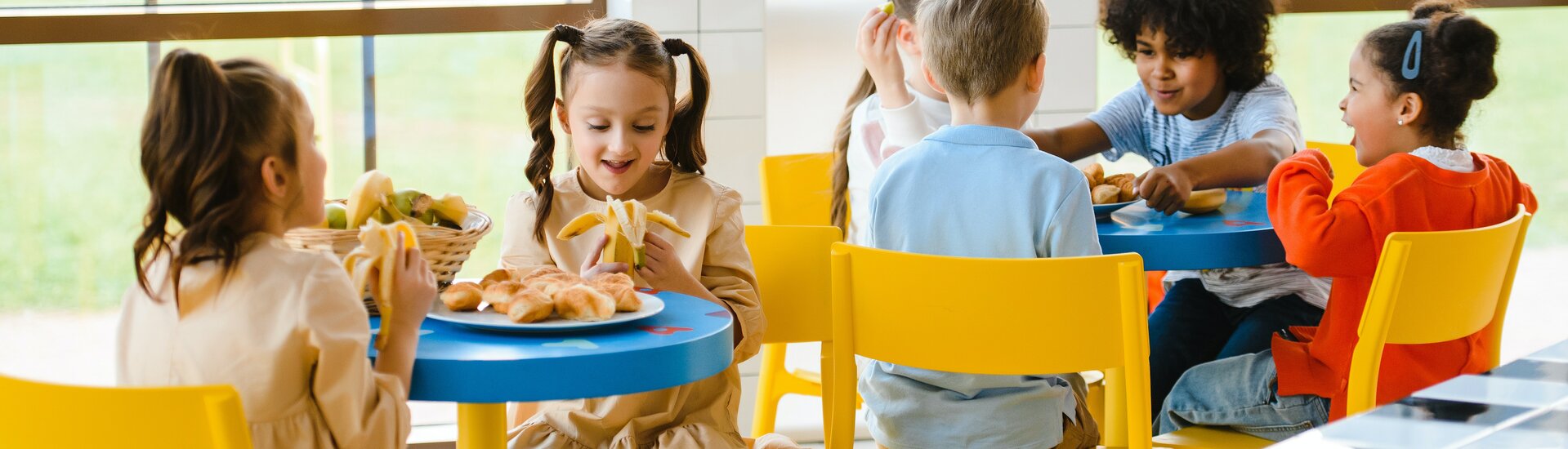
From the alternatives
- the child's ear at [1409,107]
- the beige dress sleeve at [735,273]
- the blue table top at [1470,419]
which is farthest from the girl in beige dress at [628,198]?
the blue table top at [1470,419]

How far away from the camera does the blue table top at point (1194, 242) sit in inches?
75.4

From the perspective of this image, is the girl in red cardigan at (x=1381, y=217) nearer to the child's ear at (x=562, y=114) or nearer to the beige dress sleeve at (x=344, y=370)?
the child's ear at (x=562, y=114)

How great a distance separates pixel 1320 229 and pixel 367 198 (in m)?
1.33

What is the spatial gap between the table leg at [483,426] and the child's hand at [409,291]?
0.70 ft

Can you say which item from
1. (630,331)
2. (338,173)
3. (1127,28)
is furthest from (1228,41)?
(338,173)

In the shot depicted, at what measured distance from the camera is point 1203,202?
2154mm

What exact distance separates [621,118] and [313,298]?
2.38 ft

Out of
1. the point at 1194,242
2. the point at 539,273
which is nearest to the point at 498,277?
the point at 539,273

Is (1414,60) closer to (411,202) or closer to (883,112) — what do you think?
(883,112)

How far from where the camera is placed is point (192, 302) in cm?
128

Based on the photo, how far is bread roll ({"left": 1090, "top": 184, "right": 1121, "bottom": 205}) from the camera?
7.36 feet

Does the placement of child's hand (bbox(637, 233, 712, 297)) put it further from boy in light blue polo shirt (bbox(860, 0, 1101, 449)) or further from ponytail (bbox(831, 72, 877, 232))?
ponytail (bbox(831, 72, 877, 232))

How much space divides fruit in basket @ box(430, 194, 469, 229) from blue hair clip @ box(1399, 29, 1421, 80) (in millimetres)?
1503

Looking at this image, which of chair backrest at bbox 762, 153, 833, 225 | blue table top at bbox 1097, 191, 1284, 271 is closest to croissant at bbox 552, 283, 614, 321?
blue table top at bbox 1097, 191, 1284, 271
